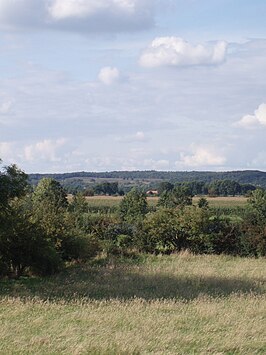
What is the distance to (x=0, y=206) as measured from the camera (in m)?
23.0

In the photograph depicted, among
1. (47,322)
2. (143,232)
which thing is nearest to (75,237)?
(143,232)

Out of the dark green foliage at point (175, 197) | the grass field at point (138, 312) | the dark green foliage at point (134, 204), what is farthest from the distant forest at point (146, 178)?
the grass field at point (138, 312)

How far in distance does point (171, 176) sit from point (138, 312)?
17476 centimetres

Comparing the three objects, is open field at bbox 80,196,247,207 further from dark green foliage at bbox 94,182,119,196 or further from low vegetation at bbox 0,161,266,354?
low vegetation at bbox 0,161,266,354

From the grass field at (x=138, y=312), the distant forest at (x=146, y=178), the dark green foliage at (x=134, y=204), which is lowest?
the grass field at (x=138, y=312)

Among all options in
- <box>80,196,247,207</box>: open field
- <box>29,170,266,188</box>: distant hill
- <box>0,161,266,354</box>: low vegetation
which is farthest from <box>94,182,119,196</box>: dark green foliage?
<box>0,161,266,354</box>: low vegetation

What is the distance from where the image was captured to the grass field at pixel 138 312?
35.5 feet

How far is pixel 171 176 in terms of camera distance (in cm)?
19012

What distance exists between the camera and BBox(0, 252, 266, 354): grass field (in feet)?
35.5

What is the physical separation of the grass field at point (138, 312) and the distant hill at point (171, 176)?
12275 centimetres

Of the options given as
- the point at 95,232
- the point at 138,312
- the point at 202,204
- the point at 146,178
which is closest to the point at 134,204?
the point at 202,204

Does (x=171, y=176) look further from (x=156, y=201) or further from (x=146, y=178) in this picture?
(x=156, y=201)

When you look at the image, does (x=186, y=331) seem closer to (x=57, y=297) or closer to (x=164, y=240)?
(x=57, y=297)

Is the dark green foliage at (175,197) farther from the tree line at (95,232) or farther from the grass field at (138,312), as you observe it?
the grass field at (138,312)
